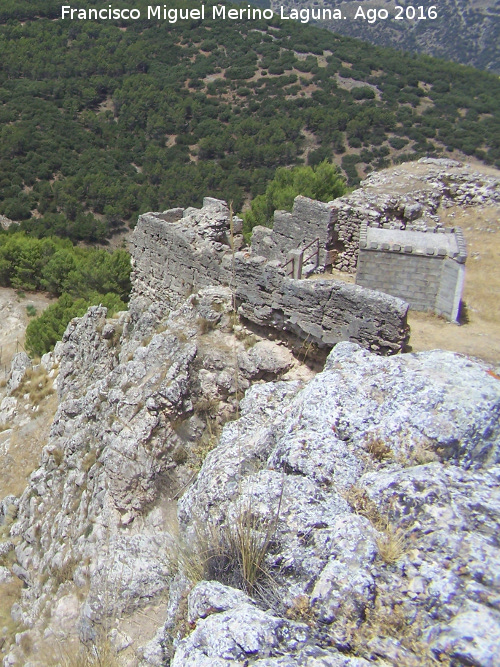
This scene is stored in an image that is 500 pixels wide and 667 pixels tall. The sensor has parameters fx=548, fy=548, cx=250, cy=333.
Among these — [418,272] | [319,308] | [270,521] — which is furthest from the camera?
[418,272]

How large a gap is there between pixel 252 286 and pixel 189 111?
170ft

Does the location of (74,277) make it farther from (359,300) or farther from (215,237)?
(359,300)

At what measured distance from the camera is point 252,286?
9320 mm

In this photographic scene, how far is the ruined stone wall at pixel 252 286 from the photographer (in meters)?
7.87

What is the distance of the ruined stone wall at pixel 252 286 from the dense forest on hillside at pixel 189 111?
25.7 m

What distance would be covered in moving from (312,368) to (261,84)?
57.2 meters

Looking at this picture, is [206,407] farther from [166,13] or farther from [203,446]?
[166,13]

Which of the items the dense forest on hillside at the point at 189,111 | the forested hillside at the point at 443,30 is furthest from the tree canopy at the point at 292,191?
the forested hillside at the point at 443,30

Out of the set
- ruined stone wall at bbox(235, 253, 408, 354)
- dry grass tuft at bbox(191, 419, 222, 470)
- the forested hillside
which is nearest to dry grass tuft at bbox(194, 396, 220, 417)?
dry grass tuft at bbox(191, 419, 222, 470)

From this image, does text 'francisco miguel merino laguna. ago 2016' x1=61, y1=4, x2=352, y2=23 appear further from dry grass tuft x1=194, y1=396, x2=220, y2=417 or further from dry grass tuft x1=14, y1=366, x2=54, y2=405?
dry grass tuft x1=194, y1=396, x2=220, y2=417

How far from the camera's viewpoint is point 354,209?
14102mm

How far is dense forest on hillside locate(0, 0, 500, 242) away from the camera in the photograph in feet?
145

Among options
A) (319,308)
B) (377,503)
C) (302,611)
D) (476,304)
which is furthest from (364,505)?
(476,304)

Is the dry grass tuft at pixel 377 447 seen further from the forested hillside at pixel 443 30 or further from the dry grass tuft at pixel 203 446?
the forested hillside at pixel 443 30
